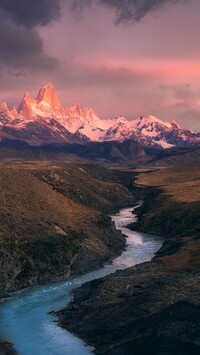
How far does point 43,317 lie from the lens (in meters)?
76.9

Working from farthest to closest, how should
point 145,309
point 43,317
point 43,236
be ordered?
point 43,236 → point 43,317 → point 145,309

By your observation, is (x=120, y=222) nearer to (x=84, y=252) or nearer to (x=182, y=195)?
(x=182, y=195)

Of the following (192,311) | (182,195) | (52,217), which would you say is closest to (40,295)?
(192,311)

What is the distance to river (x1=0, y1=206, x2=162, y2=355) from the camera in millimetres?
64812

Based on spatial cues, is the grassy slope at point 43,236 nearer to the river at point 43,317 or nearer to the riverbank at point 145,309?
the river at point 43,317

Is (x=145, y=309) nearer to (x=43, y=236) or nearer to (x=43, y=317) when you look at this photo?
(x=43, y=317)

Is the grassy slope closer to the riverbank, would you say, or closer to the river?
the river

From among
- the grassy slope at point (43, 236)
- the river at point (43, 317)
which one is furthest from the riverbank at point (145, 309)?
the grassy slope at point (43, 236)

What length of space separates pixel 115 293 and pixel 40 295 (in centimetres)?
1559

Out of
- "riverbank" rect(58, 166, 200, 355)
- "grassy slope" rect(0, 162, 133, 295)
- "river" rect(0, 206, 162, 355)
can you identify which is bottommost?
"river" rect(0, 206, 162, 355)

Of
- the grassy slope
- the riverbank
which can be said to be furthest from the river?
the grassy slope

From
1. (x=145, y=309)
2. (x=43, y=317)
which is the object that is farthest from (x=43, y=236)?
(x=145, y=309)

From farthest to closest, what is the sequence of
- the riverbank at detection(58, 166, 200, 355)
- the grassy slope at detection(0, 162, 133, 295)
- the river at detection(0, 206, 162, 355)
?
the grassy slope at detection(0, 162, 133, 295) → the river at detection(0, 206, 162, 355) → the riverbank at detection(58, 166, 200, 355)

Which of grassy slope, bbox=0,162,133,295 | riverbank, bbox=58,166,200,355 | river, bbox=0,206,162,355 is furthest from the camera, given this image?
grassy slope, bbox=0,162,133,295
